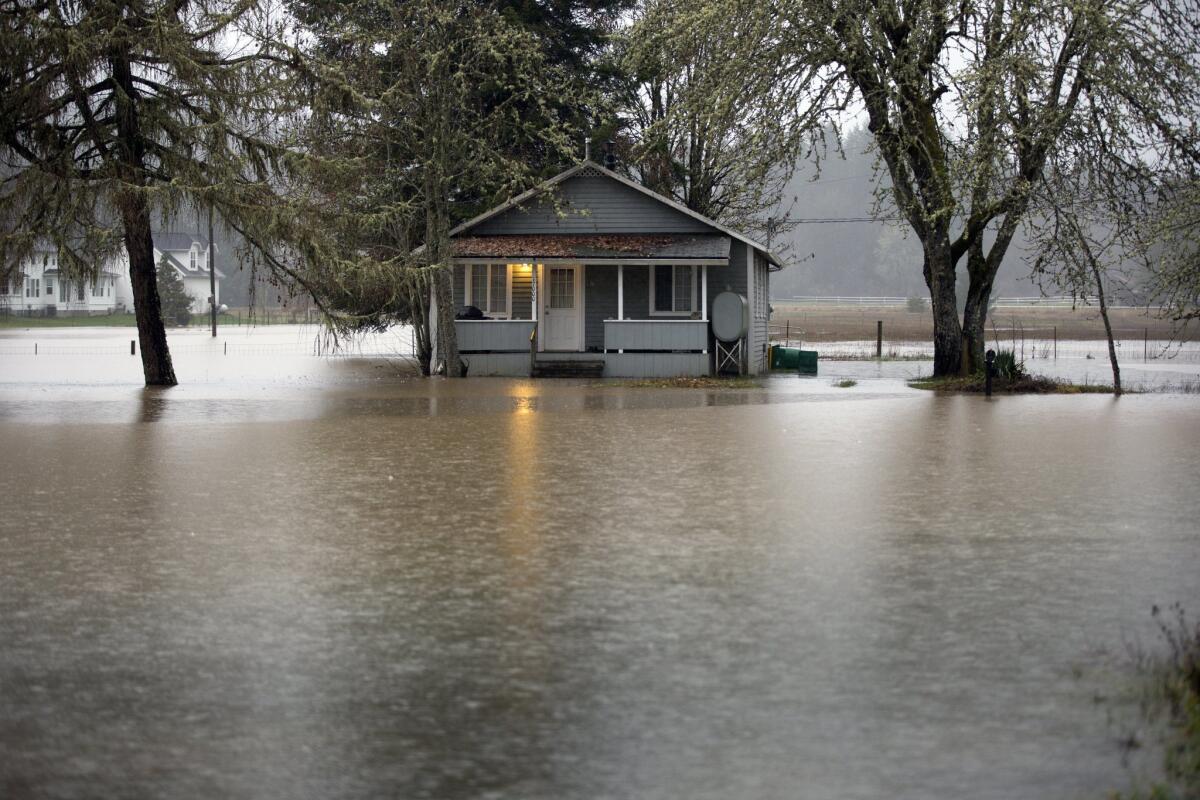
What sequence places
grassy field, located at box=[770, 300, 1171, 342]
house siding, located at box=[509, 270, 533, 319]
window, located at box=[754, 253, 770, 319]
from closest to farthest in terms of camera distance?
house siding, located at box=[509, 270, 533, 319] < window, located at box=[754, 253, 770, 319] < grassy field, located at box=[770, 300, 1171, 342]

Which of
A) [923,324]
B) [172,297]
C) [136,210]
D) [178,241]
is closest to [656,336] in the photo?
[136,210]

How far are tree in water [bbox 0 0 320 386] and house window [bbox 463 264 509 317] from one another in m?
8.09

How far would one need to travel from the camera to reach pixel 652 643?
8.21m

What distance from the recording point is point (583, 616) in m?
8.97

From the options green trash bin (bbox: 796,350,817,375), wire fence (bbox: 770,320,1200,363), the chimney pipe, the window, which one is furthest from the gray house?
wire fence (bbox: 770,320,1200,363)

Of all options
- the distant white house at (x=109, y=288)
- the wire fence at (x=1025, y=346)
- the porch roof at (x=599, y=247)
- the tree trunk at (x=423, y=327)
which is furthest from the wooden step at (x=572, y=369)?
the distant white house at (x=109, y=288)

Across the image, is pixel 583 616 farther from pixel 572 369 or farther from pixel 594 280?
pixel 594 280

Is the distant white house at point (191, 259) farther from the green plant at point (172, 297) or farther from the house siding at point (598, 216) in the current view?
the house siding at point (598, 216)

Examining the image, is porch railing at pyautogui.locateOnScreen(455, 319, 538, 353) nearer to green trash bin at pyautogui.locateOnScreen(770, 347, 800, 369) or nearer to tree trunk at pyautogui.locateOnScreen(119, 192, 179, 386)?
tree trunk at pyautogui.locateOnScreen(119, 192, 179, 386)

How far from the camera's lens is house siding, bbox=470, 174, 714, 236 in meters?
40.0

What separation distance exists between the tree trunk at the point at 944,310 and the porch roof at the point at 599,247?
5.52 m

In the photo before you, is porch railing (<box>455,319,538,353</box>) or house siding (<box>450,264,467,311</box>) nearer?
porch railing (<box>455,319,538,353</box>)

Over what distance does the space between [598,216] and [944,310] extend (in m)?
9.64

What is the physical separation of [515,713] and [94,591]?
4.18 m
